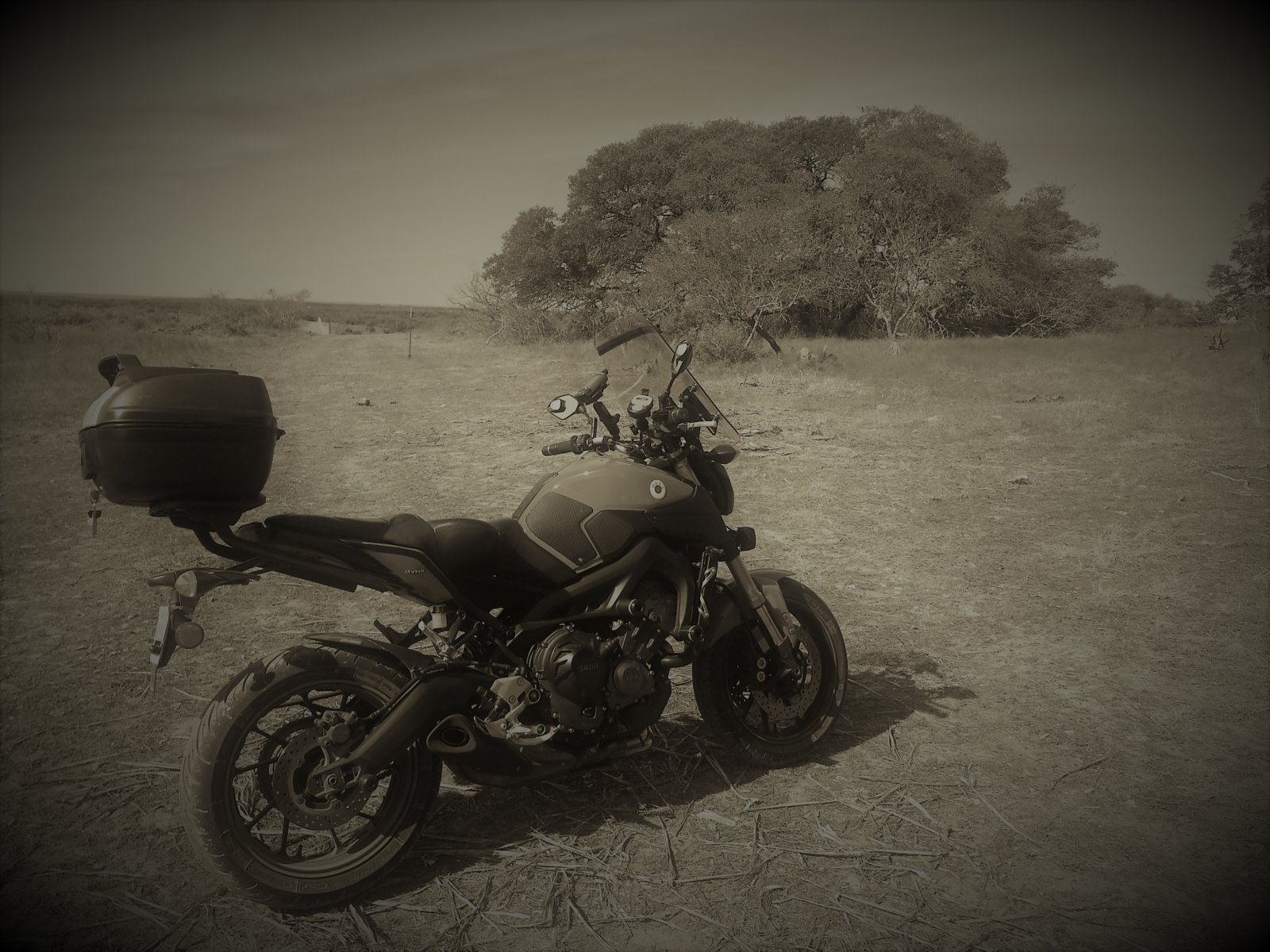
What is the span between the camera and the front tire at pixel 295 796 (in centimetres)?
238

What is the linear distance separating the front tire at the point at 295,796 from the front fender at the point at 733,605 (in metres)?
1.17

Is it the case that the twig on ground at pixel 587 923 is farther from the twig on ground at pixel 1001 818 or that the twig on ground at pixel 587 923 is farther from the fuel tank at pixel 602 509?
the twig on ground at pixel 1001 818

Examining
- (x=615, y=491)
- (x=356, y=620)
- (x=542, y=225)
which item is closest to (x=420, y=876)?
(x=615, y=491)

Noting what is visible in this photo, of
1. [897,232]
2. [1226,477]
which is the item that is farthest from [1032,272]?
[1226,477]

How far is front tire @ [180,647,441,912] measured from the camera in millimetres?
2375

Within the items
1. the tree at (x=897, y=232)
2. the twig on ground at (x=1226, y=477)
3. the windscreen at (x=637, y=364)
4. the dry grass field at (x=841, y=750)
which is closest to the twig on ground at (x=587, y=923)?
the dry grass field at (x=841, y=750)

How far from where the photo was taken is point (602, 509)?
117 inches

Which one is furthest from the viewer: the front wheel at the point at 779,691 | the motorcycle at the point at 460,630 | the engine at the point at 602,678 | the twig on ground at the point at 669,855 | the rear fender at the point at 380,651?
the front wheel at the point at 779,691

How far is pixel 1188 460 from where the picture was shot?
9352 mm

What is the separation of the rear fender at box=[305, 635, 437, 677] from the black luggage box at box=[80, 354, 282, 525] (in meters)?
0.51

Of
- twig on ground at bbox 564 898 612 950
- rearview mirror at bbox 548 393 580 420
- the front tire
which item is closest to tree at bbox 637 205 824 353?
rearview mirror at bbox 548 393 580 420

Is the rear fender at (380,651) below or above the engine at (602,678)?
above

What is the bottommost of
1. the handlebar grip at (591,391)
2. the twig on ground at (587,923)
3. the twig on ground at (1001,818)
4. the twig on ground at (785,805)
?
the twig on ground at (587,923)

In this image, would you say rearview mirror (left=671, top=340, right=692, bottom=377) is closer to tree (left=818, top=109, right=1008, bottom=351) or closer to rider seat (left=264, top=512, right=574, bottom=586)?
rider seat (left=264, top=512, right=574, bottom=586)
